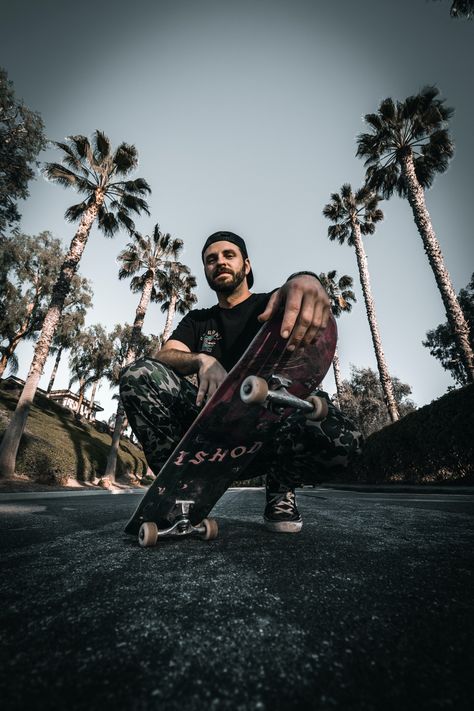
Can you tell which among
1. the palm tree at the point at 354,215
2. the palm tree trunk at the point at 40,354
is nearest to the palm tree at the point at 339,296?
the palm tree at the point at 354,215

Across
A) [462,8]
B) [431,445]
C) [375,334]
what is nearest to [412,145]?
[462,8]

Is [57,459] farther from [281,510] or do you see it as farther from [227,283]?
[281,510]

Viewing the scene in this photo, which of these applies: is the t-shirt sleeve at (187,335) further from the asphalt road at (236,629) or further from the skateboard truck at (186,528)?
the asphalt road at (236,629)

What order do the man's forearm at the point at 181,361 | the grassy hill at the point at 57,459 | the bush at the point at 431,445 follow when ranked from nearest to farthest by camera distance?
the man's forearm at the point at 181,361 < the bush at the point at 431,445 < the grassy hill at the point at 57,459

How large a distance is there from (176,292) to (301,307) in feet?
68.5

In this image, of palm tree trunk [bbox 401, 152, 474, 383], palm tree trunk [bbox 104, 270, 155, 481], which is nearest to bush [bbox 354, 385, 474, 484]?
palm tree trunk [bbox 401, 152, 474, 383]

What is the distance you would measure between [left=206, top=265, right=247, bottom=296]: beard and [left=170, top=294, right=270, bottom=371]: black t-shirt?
14 centimetres

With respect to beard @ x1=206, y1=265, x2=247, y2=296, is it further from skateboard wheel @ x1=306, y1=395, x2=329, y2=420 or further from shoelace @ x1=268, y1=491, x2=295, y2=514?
shoelace @ x1=268, y1=491, x2=295, y2=514

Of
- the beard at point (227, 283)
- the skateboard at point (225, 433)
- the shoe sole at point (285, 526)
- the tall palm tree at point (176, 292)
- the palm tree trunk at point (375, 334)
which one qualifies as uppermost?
the tall palm tree at point (176, 292)

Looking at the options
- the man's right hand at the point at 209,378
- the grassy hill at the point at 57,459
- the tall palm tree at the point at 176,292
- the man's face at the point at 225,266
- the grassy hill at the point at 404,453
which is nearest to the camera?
the man's right hand at the point at 209,378

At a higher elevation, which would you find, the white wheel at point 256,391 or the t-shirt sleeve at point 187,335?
the t-shirt sleeve at point 187,335

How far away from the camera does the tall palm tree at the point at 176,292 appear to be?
67.4 ft

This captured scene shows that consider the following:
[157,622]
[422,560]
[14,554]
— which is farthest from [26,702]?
[422,560]

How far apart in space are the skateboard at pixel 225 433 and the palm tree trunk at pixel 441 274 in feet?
30.3
